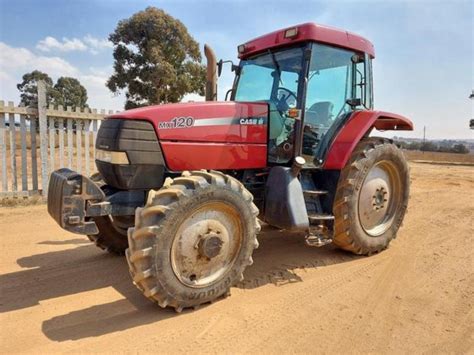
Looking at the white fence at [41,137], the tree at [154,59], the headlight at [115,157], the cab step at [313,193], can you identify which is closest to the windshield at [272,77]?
the cab step at [313,193]

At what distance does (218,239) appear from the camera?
3.14 meters

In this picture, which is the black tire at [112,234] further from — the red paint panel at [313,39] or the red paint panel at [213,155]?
the red paint panel at [313,39]

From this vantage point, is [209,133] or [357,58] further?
[357,58]

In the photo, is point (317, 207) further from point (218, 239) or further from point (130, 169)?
point (130, 169)

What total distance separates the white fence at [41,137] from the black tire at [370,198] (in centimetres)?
595

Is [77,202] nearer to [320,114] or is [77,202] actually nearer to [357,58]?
[320,114]

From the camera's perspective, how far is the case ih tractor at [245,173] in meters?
3.00

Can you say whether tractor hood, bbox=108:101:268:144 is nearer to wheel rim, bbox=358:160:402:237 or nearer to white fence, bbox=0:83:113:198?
wheel rim, bbox=358:160:402:237

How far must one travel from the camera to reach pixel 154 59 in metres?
13.0

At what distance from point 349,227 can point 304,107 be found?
1498 millimetres

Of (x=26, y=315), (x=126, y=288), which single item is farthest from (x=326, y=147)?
(x=26, y=315)

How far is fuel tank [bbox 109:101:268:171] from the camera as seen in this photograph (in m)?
3.35

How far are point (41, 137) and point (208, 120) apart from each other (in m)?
5.76

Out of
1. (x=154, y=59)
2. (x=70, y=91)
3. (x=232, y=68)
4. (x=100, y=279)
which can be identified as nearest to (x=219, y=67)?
(x=232, y=68)
